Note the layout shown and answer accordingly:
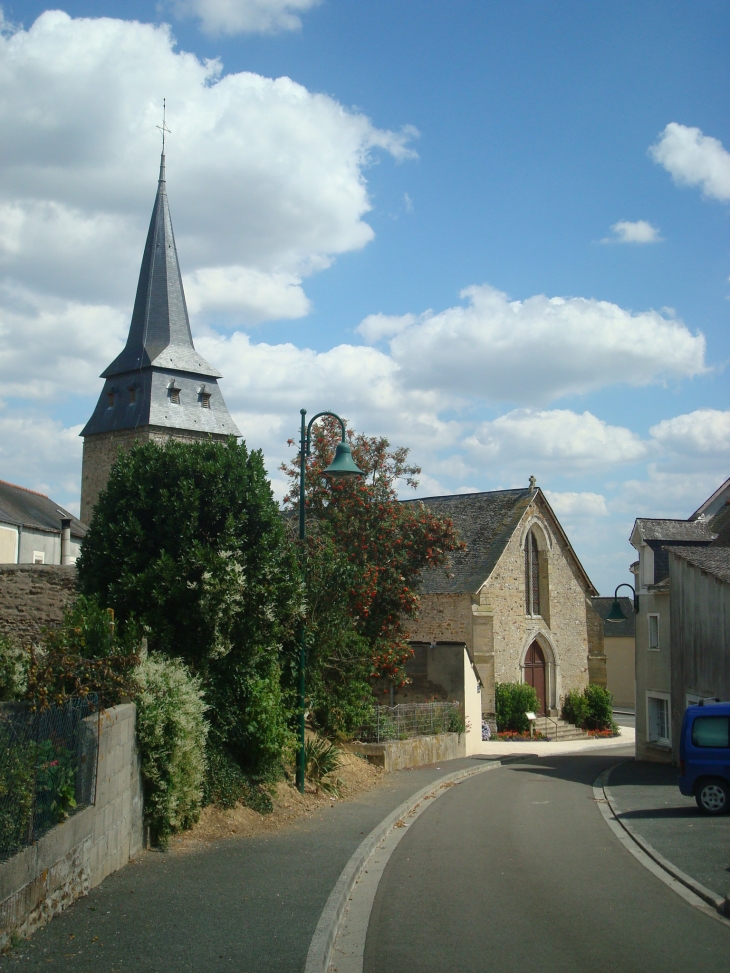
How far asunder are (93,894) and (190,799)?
265 centimetres

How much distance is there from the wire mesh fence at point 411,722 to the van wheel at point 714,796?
817cm

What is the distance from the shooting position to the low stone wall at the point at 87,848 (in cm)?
661

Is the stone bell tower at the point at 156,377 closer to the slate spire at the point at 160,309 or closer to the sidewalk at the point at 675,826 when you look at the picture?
the slate spire at the point at 160,309

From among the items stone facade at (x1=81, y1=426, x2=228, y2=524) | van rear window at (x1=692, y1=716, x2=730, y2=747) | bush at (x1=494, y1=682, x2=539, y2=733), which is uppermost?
stone facade at (x1=81, y1=426, x2=228, y2=524)

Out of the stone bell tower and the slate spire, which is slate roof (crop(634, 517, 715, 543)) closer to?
the stone bell tower

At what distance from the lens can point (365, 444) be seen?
1027 inches

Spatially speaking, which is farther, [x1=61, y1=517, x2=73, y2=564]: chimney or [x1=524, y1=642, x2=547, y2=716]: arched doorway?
[x1=61, y1=517, x2=73, y2=564]: chimney

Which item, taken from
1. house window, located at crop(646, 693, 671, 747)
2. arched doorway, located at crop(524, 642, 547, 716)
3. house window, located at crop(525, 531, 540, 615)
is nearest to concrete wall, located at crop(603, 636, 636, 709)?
arched doorway, located at crop(524, 642, 547, 716)

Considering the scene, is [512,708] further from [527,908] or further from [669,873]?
[527,908]

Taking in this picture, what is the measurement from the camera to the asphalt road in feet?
22.8

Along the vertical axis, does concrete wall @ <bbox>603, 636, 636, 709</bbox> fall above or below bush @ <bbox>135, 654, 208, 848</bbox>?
below

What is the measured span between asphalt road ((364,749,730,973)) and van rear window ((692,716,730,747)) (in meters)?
2.09

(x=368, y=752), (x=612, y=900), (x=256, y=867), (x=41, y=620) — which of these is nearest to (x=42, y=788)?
(x=256, y=867)

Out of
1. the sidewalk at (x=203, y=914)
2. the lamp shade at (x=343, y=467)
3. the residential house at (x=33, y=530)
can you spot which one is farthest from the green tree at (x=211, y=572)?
the residential house at (x=33, y=530)
